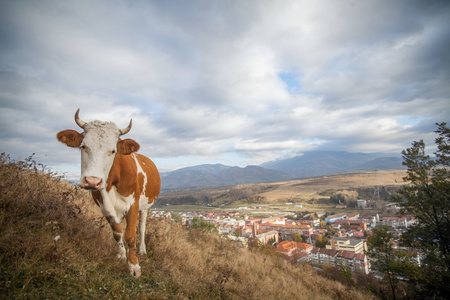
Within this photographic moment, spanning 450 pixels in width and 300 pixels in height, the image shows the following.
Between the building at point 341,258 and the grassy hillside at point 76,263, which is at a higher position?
the grassy hillside at point 76,263

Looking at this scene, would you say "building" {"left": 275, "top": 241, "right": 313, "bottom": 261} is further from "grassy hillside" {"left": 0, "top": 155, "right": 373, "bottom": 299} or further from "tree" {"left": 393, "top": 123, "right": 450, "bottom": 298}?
"grassy hillside" {"left": 0, "top": 155, "right": 373, "bottom": 299}

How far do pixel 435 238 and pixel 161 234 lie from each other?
1994 cm

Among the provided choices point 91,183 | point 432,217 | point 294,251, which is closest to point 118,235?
point 91,183

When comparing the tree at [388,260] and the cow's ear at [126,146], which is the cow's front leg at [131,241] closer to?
the cow's ear at [126,146]

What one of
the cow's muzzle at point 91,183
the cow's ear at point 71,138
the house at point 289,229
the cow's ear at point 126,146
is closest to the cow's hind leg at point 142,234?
the cow's ear at point 126,146

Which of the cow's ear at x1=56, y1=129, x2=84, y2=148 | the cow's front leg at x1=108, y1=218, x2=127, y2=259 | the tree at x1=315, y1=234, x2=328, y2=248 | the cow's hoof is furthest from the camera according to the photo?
the tree at x1=315, y1=234, x2=328, y2=248

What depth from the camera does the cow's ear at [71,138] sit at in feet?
11.3

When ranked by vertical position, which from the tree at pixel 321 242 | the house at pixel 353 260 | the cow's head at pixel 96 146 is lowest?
the tree at pixel 321 242

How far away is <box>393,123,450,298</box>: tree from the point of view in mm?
13609

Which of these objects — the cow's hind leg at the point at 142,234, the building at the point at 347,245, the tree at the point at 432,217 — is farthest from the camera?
the building at the point at 347,245

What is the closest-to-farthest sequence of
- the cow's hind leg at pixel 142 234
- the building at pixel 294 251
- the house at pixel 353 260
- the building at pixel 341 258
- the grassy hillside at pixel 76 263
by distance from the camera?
the grassy hillside at pixel 76 263, the cow's hind leg at pixel 142 234, the building at pixel 294 251, the house at pixel 353 260, the building at pixel 341 258

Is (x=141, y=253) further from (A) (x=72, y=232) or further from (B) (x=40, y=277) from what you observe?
(B) (x=40, y=277)

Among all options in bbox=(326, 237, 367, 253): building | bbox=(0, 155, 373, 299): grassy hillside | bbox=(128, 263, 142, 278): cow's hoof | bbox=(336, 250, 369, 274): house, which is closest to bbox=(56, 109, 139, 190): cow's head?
bbox=(0, 155, 373, 299): grassy hillside

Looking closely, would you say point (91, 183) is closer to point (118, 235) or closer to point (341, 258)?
point (118, 235)
